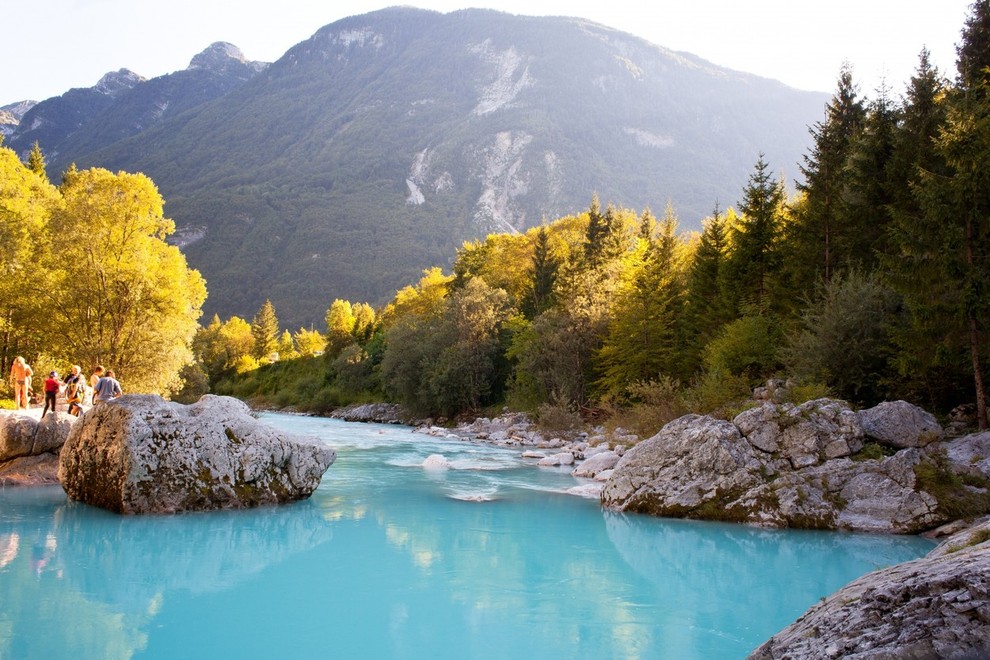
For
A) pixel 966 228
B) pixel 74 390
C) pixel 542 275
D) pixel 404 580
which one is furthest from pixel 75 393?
pixel 542 275

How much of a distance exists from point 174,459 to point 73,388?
8.17m

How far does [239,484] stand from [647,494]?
30.3ft

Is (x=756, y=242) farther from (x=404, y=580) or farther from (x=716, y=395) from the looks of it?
(x=404, y=580)

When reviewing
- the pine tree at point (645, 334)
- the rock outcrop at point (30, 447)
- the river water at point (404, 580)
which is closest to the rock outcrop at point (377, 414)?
the pine tree at point (645, 334)

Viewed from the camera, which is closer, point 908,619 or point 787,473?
point 908,619

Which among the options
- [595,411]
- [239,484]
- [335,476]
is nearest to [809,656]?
[239,484]

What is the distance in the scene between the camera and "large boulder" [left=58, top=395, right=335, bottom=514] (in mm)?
13727

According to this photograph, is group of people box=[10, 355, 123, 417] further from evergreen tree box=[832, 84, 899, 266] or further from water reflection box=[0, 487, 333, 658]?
evergreen tree box=[832, 84, 899, 266]

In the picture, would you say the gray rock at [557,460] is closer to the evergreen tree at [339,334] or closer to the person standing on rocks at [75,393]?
the person standing on rocks at [75,393]

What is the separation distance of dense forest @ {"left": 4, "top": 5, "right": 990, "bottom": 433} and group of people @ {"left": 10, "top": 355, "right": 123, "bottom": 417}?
11.5 meters

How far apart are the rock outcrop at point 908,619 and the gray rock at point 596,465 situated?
17120mm

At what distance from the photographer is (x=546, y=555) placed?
1166 cm

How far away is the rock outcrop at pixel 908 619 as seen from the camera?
344 cm

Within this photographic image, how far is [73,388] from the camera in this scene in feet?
64.7
